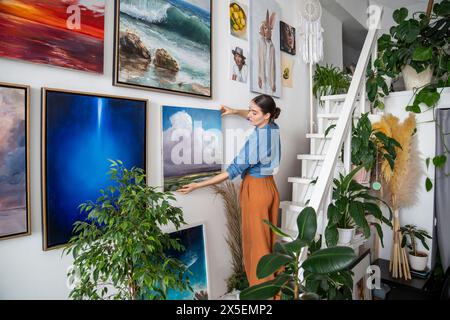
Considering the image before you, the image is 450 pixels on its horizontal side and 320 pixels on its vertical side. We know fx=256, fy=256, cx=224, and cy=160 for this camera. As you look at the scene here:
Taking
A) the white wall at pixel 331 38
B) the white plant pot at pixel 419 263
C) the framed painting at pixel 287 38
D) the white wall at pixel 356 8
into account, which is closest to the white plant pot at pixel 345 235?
the white plant pot at pixel 419 263

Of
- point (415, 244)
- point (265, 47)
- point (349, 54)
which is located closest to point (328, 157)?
point (265, 47)

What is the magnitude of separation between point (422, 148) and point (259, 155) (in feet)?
6.44

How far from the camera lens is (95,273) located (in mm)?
951

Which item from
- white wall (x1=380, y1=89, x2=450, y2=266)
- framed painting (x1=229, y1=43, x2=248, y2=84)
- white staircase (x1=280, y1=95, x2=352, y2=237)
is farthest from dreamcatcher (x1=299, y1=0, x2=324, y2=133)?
white wall (x1=380, y1=89, x2=450, y2=266)

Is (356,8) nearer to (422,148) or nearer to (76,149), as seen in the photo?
(422,148)

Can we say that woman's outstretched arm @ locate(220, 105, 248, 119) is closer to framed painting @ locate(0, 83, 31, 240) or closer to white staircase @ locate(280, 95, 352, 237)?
white staircase @ locate(280, 95, 352, 237)

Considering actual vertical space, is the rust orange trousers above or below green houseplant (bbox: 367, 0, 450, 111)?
below

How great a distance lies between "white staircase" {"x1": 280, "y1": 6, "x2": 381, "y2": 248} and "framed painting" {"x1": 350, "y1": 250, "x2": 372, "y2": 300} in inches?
12.3

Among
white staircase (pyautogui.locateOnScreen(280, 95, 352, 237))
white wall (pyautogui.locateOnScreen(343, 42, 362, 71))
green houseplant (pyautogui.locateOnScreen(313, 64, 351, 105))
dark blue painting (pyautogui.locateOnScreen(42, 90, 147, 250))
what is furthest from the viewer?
white wall (pyautogui.locateOnScreen(343, 42, 362, 71))

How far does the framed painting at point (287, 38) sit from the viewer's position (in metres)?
2.64

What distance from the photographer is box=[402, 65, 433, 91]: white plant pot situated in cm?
235

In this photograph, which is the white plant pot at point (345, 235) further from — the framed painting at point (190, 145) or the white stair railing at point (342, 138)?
the framed painting at point (190, 145)
